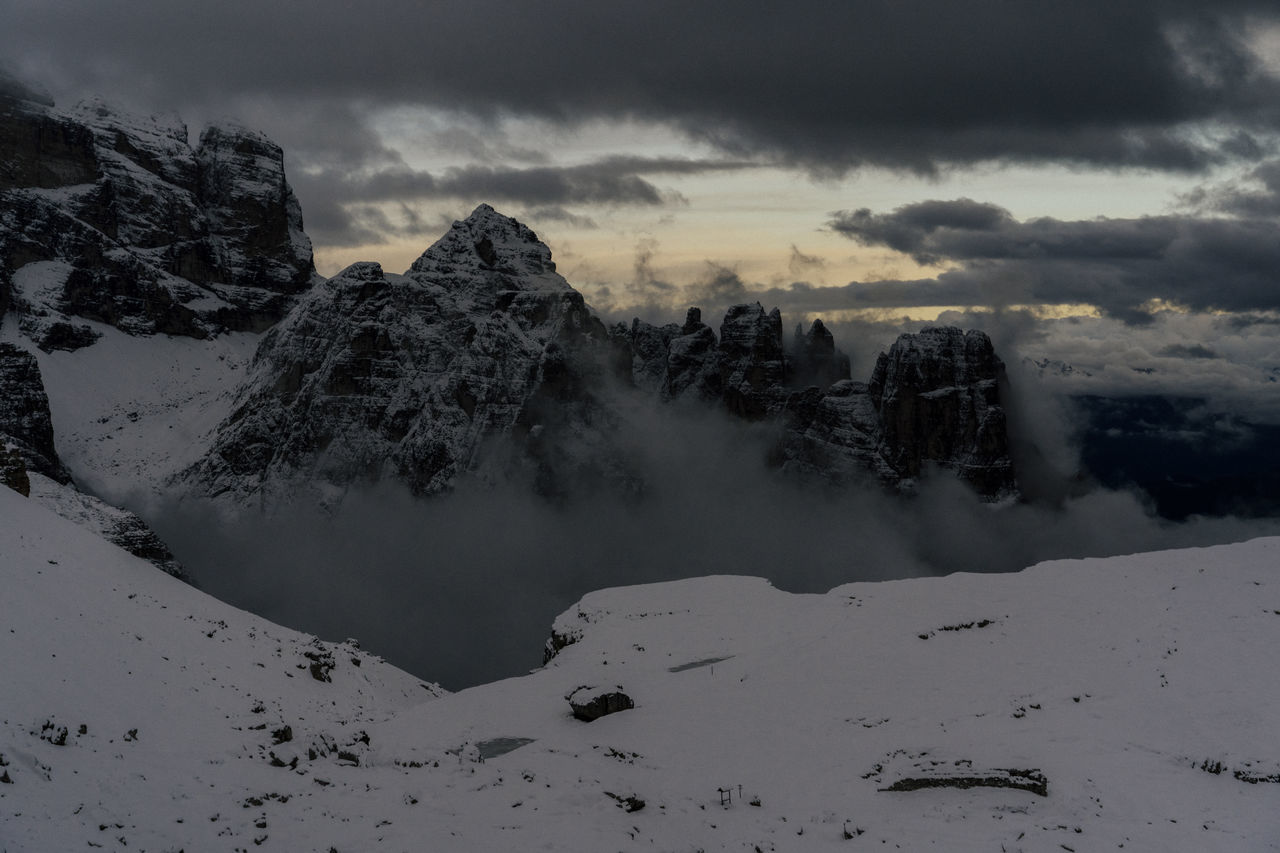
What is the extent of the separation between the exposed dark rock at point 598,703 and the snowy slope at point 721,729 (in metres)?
0.53

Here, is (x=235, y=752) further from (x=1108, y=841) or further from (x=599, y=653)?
(x=1108, y=841)

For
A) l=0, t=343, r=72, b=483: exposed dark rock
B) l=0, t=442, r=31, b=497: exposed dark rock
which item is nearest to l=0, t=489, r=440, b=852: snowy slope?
l=0, t=442, r=31, b=497: exposed dark rock

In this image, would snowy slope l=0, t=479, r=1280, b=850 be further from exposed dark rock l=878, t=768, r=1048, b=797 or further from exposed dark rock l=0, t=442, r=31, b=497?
exposed dark rock l=0, t=442, r=31, b=497

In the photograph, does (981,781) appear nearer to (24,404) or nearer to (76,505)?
(76,505)

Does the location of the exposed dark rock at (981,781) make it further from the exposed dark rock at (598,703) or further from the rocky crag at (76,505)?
the rocky crag at (76,505)

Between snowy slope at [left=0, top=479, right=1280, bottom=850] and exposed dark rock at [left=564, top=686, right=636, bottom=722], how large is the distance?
53 centimetres

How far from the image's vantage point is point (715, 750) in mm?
26547

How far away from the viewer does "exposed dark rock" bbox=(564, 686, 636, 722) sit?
3080cm

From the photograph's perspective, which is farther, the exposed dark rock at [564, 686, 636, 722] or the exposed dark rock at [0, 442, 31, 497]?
the exposed dark rock at [0, 442, 31, 497]

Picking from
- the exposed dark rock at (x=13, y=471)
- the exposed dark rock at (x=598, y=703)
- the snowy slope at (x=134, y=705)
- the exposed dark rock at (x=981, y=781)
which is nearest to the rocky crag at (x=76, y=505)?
the exposed dark rock at (x=13, y=471)

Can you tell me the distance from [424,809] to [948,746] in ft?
46.9

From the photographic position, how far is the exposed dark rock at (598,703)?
101 ft

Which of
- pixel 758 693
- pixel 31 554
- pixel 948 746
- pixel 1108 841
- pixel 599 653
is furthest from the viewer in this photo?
pixel 599 653

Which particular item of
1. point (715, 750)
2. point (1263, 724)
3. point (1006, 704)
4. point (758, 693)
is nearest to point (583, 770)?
point (715, 750)
